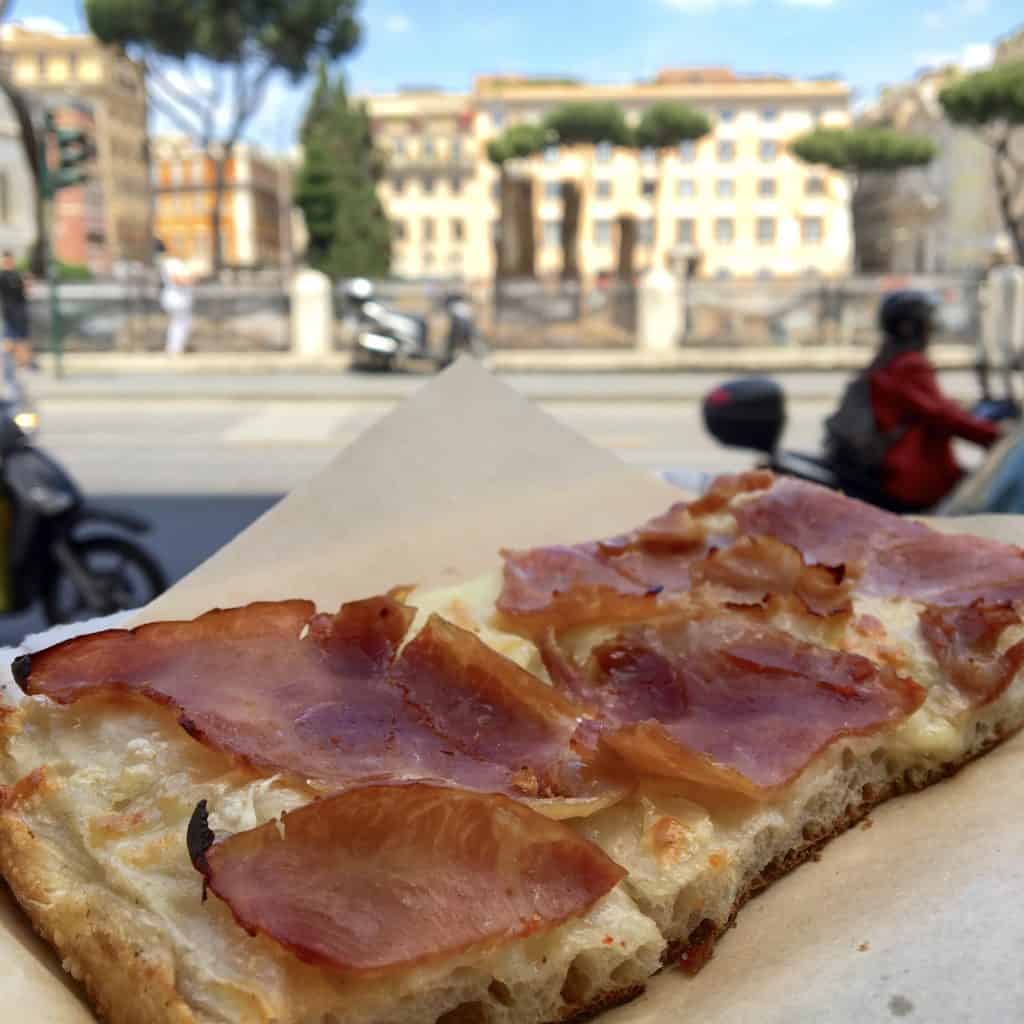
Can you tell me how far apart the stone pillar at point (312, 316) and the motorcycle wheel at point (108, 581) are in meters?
22.0

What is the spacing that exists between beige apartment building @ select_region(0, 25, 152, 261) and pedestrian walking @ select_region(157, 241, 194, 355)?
6671cm

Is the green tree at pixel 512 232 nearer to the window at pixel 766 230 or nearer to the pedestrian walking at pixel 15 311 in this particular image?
the pedestrian walking at pixel 15 311

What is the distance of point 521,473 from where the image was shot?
3.06m

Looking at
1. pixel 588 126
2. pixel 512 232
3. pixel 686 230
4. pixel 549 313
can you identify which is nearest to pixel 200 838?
pixel 549 313

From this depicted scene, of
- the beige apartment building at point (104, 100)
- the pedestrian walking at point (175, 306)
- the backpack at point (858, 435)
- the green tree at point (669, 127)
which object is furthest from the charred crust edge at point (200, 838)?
the beige apartment building at point (104, 100)

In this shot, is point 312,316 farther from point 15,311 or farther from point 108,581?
point 108,581

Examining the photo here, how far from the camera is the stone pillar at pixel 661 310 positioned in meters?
28.2

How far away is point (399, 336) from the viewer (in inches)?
1005

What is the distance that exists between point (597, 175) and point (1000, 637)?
110680 mm

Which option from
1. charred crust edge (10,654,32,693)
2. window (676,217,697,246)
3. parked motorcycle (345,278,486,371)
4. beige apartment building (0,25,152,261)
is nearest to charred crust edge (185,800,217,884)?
charred crust edge (10,654,32,693)

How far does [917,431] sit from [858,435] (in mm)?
276

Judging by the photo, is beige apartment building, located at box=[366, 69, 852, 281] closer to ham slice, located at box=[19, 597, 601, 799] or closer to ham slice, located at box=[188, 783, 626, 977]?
ham slice, located at box=[19, 597, 601, 799]

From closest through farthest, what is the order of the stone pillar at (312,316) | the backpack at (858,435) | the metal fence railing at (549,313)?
the backpack at (858,435) < the metal fence railing at (549,313) < the stone pillar at (312,316)

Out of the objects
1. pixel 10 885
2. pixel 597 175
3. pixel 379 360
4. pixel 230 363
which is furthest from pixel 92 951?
pixel 597 175
